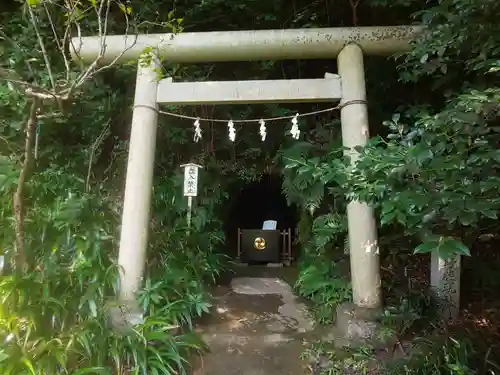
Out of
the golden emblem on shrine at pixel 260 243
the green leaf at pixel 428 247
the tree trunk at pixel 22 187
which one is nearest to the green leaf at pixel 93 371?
the tree trunk at pixel 22 187

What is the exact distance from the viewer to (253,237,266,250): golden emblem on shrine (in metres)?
7.35

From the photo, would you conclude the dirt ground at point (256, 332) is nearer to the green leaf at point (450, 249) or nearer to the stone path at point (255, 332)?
the stone path at point (255, 332)

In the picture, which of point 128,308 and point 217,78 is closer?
point 128,308

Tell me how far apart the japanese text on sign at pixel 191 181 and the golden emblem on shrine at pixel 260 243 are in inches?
82.3

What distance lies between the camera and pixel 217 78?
643 centimetres

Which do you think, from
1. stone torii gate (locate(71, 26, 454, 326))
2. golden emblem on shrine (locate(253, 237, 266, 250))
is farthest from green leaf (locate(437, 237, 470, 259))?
golden emblem on shrine (locate(253, 237, 266, 250))

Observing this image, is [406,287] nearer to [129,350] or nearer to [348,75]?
[348,75]

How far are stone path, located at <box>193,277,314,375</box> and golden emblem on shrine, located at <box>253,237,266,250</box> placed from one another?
1.37 metres

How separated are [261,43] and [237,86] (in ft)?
1.76

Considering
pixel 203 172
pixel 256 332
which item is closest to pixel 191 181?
pixel 203 172

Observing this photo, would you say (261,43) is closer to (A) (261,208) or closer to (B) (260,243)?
(B) (260,243)

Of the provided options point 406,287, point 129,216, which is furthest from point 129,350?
point 406,287

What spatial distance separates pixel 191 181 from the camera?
5660 mm

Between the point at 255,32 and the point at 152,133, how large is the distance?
156 cm
